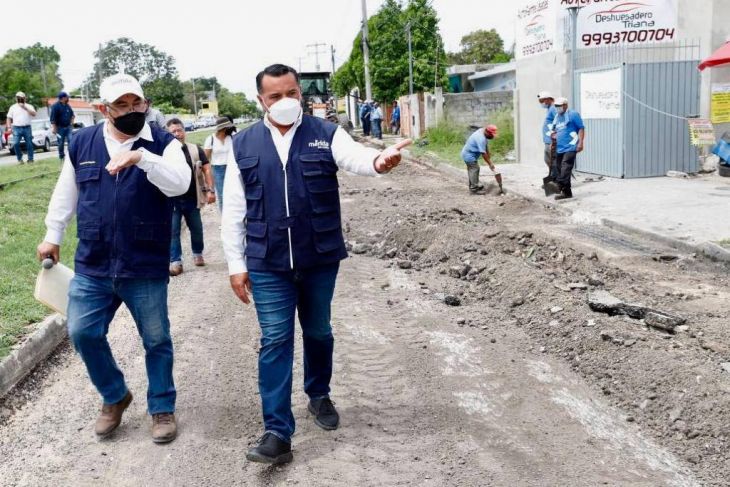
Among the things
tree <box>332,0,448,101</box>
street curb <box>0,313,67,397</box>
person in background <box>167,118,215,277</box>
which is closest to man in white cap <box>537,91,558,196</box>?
person in background <box>167,118,215,277</box>

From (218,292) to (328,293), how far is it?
3742 mm

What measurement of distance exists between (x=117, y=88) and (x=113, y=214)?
0.65m

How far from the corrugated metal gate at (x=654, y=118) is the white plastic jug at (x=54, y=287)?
13089mm

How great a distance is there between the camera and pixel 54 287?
4.34 m

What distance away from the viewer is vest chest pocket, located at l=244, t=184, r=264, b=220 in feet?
12.2

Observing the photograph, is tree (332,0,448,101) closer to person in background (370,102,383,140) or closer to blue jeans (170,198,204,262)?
person in background (370,102,383,140)

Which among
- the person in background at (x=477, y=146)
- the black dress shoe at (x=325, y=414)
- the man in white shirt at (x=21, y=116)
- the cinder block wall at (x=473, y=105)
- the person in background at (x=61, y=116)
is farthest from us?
the cinder block wall at (x=473, y=105)

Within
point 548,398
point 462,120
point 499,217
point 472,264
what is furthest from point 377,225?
point 462,120

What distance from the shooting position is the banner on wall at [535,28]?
17.7m

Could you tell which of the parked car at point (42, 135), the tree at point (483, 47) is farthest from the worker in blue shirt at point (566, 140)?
the tree at point (483, 47)

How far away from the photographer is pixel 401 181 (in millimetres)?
18391

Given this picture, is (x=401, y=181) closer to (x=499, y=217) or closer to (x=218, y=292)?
(x=499, y=217)

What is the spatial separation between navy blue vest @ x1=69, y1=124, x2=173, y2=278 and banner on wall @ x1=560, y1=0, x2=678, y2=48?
14383 mm

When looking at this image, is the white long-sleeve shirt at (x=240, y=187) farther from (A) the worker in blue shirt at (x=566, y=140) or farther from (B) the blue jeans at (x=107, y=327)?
(A) the worker in blue shirt at (x=566, y=140)
